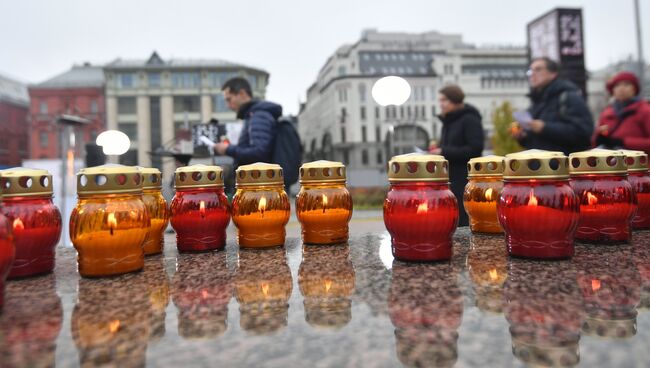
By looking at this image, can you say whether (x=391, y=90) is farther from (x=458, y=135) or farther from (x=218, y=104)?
(x=218, y=104)

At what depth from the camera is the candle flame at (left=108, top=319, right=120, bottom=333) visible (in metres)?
0.62

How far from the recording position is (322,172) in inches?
49.8

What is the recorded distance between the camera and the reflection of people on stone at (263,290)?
2.12 ft

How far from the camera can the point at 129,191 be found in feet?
3.12

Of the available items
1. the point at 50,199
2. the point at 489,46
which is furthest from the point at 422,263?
the point at 489,46

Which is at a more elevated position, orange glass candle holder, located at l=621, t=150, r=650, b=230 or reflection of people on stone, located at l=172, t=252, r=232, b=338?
orange glass candle holder, located at l=621, t=150, r=650, b=230

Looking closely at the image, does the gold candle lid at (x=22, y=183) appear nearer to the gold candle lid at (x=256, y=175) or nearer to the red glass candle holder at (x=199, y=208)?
the red glass candle holder at (x=199, y=208)

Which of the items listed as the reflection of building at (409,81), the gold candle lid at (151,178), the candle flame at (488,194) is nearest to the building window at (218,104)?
the reflection of building at (409,81)

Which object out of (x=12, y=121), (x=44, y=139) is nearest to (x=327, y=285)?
(x=44, y=139)

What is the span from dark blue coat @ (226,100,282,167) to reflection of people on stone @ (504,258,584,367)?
189 centimetres

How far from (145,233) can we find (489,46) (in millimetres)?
57275

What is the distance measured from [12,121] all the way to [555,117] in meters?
52.0

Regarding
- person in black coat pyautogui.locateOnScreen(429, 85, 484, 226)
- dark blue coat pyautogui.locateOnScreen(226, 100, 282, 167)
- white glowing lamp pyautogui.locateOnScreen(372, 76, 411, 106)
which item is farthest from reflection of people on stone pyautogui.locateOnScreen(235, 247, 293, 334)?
white glowing lamp pyautogui.locateOnScreen(372, 76, 411, 106)

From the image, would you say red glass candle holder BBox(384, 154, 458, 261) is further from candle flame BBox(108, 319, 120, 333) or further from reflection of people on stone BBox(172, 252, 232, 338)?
candle flame BBox(108, 319, 120, 333)
